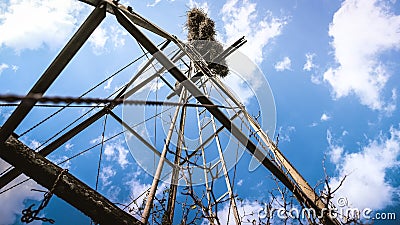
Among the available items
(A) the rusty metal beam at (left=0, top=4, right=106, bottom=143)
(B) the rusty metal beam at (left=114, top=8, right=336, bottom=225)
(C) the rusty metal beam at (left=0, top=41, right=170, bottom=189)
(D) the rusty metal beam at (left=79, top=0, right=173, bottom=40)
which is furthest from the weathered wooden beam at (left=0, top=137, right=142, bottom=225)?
(D) the rusty metal beam at (left=79, top=0, right=173, bottom=40)

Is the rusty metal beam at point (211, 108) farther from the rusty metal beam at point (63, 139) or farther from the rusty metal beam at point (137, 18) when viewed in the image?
the rusty metal beam at point (63, 139)

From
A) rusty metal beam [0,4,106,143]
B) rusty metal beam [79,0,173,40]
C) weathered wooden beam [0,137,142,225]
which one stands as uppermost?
rusty metal beam [79,0,173,40]

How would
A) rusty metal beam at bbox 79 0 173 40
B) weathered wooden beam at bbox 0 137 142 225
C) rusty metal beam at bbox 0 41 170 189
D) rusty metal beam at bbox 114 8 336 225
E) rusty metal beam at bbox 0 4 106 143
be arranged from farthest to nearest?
rusty metal beam at bbox 0 41 170 189, rusty metal beam at bbox 114 8 336 225, rusty metal beam at bbox 79 0 173 40, rusty metal beam at bbox 0 4 106 143, weathered wooden beam at bbox 0 137 142 225

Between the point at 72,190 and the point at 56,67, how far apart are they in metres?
0.73

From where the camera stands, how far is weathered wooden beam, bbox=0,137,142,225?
1.42 metres

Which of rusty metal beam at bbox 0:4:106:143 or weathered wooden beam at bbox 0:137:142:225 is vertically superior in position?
rusty metal beam at bbox 0:4:106:143

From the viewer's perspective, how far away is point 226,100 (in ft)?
10.8

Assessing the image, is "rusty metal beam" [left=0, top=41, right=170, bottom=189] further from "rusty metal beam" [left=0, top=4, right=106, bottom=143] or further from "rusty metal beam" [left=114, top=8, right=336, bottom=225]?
"rusty metal beam" [left=114, top=8, right=336, bottom=225]

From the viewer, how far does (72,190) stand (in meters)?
1.44

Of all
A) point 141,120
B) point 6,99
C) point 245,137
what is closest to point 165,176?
point 141,120

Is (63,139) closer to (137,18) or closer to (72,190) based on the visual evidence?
(72,190)

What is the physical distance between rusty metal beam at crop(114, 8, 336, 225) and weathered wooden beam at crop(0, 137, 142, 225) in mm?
895

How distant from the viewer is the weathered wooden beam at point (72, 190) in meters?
1.42

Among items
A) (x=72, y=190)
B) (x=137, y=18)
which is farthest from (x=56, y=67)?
(x=137, y=18)
